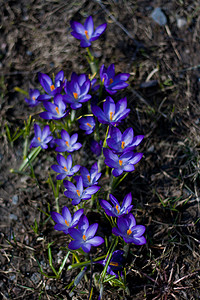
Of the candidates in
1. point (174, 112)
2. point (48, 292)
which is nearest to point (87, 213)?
point (48, 292)

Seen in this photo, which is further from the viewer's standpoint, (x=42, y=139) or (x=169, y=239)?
(x=42, y=139)

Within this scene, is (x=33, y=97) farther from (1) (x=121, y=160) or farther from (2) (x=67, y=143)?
(1) (x=121, y=160)

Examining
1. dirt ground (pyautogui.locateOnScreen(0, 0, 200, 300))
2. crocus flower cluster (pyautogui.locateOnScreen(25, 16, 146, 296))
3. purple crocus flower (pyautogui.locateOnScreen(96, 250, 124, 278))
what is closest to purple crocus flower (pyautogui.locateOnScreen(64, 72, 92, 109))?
crocus flower cluster (pyautogui.locateOnScreen(25, 16, 146, 296))

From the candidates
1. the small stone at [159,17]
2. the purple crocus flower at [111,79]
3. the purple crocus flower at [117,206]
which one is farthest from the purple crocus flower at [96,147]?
the small stone at [159,17]

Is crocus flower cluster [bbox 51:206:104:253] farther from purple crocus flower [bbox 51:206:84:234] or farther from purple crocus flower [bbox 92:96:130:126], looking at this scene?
purple crocus flower [bbox 92:96:130:126]

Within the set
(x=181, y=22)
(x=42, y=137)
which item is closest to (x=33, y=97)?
(x=42, y=137)

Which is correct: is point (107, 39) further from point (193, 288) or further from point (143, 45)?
point (193, 288)

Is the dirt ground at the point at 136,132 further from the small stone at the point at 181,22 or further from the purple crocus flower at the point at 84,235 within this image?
the purple crocus flower at the point at 84,235
